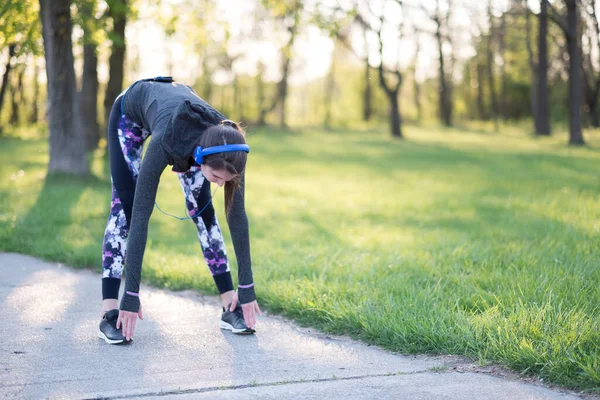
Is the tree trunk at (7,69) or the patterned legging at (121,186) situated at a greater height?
the tree trunk at (7,69)

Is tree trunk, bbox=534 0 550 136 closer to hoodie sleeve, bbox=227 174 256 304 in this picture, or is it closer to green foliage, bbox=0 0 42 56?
green foliage, bbox=0 0 42 56

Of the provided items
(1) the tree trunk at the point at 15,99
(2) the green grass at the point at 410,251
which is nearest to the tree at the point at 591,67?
(2) the green grass at the point at 410,251

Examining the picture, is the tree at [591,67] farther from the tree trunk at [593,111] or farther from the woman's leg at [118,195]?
the woman's leg at [118,195]

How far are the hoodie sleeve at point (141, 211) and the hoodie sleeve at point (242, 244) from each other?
0.49 metres

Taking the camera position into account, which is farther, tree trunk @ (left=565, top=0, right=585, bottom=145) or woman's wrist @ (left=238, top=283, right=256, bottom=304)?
tree trunk @ (left=565, top=0, right=585, bottom=145)

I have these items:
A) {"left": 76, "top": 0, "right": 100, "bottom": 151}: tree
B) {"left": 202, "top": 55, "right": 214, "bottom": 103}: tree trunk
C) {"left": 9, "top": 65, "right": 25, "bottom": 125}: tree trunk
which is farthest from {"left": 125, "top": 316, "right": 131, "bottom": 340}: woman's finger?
{"left": 202, "top": 55, "right": 214, "bottom": 103}: tree trunk

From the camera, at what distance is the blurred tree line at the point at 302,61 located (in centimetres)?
1197

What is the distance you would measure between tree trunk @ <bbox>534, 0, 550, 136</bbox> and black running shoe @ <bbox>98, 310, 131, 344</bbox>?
2065 centimetres

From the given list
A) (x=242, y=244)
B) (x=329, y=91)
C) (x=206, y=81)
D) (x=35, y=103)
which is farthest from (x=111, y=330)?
(x=329, y=91)

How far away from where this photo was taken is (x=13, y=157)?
1778cm

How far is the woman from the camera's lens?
344 centimetres

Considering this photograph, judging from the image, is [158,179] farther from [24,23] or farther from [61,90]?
[24,23]

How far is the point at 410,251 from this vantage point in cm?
636

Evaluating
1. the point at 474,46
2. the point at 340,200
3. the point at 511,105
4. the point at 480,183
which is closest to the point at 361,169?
the point at 480,183
